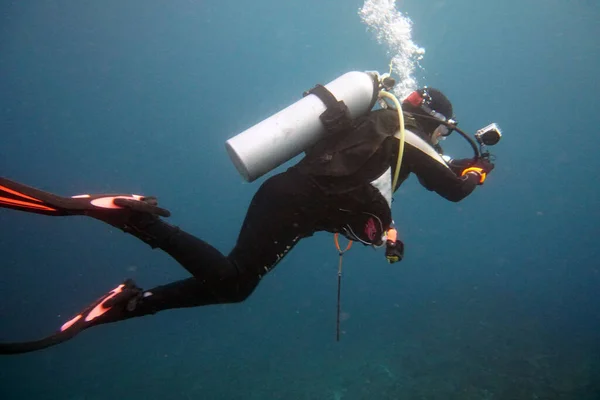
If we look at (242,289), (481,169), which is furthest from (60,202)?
(481,169)

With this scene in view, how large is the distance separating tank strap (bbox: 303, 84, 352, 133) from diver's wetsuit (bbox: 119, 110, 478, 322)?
0.36 ft

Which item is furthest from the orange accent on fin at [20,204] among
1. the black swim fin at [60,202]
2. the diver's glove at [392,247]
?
the diver's glove at [392,247]

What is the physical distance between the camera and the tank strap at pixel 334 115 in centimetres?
315

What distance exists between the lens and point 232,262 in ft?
10.6

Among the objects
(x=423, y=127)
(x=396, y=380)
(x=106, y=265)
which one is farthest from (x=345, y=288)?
(x=423, y=127)

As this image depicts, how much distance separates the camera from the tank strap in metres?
3.15

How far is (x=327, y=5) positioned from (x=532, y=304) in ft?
90.5

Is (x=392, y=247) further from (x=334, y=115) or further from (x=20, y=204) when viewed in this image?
(x=20, y=204)

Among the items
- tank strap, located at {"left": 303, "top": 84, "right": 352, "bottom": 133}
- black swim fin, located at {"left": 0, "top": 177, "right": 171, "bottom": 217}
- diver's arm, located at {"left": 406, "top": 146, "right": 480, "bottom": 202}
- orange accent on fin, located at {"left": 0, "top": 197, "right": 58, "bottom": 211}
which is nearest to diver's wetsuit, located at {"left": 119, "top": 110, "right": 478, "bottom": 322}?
diver's arm, located at {"left": 406, "top": 146, "right": 480, "bottom": 202}

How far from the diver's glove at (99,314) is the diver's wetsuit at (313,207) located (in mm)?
58

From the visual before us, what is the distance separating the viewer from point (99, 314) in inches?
112

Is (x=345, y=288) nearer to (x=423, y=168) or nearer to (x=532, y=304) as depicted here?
(x=532, y=304)

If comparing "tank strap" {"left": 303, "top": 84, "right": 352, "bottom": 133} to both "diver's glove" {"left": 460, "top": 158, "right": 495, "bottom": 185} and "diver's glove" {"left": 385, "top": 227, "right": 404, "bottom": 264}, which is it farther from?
"diver's glove" {"left": 460, "top": 158, "right": 495, "bottom": 185}

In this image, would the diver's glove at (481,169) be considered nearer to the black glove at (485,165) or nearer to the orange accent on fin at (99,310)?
the black glove at (485,165)
